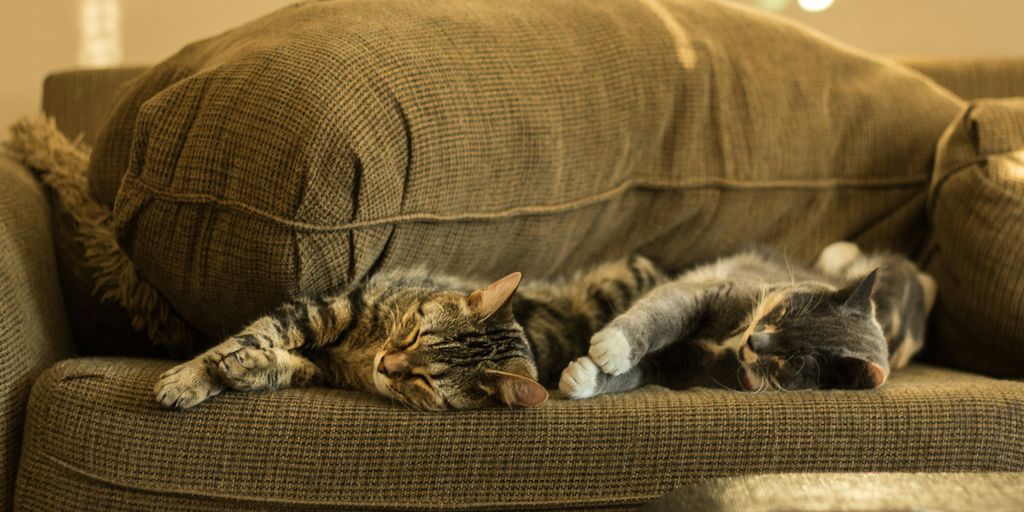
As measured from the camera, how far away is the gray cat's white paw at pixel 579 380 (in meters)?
1.36

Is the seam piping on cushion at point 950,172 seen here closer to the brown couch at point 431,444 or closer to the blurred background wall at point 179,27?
the brown couch at point 431,444

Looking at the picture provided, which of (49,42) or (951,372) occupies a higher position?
(49,42)

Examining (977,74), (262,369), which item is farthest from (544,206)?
(977,74)

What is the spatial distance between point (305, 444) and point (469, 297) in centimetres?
37

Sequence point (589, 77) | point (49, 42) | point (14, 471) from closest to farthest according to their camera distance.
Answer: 1. point (14, 471)
2. point (589, 77)
3. point (49, 42)

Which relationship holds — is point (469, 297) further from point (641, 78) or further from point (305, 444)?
point (641, 78)

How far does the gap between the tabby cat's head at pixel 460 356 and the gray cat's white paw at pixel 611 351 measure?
0.11m

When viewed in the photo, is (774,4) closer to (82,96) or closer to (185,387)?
(82,96)

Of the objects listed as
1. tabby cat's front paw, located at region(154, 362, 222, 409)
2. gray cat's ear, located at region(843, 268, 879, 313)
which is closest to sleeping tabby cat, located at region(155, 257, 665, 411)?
tabby cat's front paw, located at region(154, 362, 222, 409)

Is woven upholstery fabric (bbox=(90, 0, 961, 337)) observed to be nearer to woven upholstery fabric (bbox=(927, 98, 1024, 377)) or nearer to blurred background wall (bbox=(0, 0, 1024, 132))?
woven upholstery fabric (bbox=(927, 98, 1024, 377))

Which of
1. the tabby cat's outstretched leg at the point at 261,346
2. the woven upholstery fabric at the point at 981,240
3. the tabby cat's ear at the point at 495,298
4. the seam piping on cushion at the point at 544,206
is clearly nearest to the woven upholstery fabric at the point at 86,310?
the seam piping on cushion at the point at 544,206

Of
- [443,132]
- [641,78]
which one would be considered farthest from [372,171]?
[641,78]

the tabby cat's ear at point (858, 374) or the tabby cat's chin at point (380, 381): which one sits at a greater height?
the tabby cat's chin at point (380, 381)

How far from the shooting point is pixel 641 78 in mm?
1783
